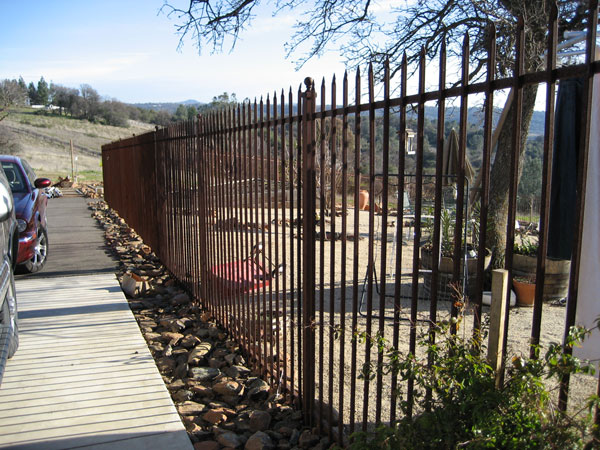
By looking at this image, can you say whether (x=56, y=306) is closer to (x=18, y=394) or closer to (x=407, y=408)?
(x=18, y=394)

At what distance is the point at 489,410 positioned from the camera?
162 centimetres

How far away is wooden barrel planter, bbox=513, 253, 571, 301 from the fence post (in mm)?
4223

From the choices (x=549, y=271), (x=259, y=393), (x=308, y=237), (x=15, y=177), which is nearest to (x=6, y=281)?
(x=259, y=393)

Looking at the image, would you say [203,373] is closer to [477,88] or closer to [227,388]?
[227,388]

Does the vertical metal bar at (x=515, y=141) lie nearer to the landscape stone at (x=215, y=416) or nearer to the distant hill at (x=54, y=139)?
the landscape stone at (x=215, y=416)

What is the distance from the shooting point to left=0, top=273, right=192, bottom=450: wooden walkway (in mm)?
3174

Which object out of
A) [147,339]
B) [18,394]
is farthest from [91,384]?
[147,339]

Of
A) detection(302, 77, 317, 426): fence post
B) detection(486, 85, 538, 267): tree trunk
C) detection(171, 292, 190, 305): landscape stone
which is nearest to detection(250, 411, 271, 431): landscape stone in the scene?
detection(302, 77, 317, 426): fence post

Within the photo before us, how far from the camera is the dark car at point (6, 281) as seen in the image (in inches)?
132

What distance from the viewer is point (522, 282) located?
21.6 ft

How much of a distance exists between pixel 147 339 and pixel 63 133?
76.4 m

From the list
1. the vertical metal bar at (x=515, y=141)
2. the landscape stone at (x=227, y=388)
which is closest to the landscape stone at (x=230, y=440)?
the landscape stone at (x=227, y=388)

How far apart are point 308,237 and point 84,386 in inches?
85.2

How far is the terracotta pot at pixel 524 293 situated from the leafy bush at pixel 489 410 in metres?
5.03
